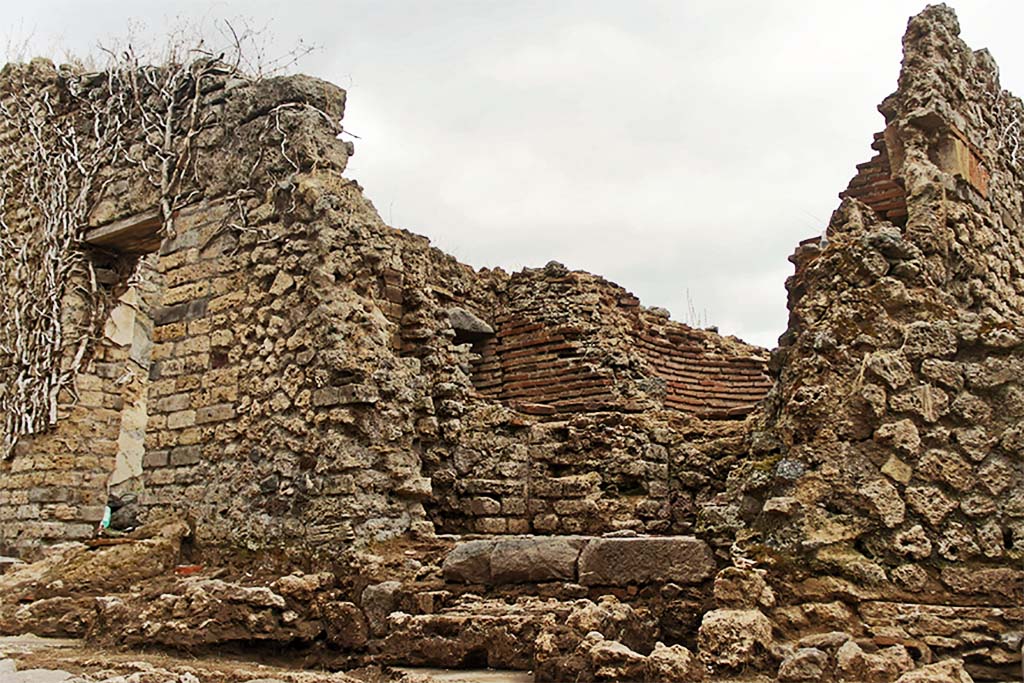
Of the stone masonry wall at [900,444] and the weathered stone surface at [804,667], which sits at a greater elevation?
the stone masonry wall at [900,444]

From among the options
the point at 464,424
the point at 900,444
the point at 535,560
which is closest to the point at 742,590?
the point at 900,444

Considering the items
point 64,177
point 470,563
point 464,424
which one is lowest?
point 470,563

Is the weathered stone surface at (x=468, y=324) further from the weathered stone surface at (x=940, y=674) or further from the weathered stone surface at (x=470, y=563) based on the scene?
the weathered stone surface at (x=940, y=674)

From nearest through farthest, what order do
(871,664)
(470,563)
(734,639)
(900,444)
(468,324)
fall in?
1. (871,664)
2. (734,639)
3. (900,444)
4. (470,563)
5. (468,324)

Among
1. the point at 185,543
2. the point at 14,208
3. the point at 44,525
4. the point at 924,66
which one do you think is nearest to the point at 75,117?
the point at 14,208

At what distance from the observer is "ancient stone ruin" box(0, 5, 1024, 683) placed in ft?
14.9

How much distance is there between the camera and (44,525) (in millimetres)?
8172

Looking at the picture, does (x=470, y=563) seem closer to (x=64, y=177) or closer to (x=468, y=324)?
(x=468, y=324)

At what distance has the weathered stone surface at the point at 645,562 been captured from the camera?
497 centimetres

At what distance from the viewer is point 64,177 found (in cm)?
883

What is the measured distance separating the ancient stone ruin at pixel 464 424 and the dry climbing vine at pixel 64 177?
0.03 metres

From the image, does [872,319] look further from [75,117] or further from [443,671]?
[75,117]

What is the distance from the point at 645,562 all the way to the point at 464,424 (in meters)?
2.35

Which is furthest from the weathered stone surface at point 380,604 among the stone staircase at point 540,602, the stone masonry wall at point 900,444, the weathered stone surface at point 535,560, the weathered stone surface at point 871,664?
the weathered stone surface at point 871,664
